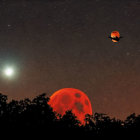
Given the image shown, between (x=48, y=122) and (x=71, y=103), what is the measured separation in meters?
14.7

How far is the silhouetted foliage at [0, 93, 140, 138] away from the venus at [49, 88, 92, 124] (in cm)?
1149

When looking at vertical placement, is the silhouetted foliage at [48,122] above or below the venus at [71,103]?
below

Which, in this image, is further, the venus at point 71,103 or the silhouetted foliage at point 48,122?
the venus at point 71,103

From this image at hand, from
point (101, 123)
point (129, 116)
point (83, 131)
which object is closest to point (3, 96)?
point (83, 131)

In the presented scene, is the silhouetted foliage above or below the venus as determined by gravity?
below

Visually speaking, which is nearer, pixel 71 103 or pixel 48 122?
pixel 48 122

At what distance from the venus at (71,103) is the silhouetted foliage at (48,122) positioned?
452 inches

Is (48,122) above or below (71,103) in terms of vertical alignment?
below

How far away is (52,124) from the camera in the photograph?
14.3 meters

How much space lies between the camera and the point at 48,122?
47.9ft

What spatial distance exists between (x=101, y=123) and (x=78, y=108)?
13054 mm

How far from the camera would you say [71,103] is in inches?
1146

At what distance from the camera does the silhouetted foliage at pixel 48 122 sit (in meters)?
13.1

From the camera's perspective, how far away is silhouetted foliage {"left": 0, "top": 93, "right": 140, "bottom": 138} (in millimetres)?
13066
